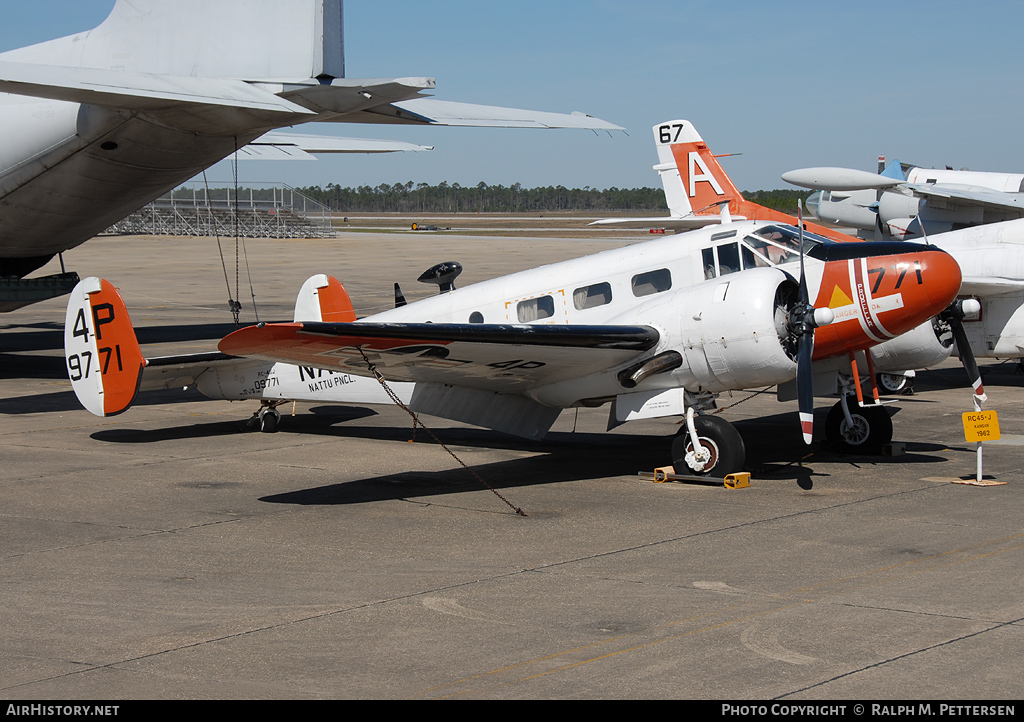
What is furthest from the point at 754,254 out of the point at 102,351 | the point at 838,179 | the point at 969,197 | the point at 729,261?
the point at 969,197

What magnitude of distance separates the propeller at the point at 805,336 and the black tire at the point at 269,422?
26.9 ft

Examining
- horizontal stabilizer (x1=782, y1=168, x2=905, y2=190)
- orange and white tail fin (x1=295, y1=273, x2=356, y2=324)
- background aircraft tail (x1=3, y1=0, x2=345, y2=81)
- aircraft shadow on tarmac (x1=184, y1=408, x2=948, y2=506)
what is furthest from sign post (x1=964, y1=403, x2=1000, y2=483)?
horizontal stabilizer (x1=782, y1=168, x2=905, y2=190)

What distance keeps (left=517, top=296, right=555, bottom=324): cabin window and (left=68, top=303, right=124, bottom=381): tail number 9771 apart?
504 centimetres

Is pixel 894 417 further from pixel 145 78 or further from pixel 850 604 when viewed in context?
pixel 145 78

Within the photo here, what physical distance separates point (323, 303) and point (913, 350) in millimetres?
8350

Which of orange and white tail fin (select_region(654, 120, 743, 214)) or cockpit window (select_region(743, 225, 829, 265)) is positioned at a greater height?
orange and white tail fin (select_region(654, 120, 743, 214))

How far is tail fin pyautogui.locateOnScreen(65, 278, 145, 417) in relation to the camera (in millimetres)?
12773

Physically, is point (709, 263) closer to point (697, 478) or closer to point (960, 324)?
point (697, 478)

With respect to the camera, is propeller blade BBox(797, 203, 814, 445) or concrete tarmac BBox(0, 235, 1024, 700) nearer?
concrete tarmac BBox(0, 235, 1024, 700)

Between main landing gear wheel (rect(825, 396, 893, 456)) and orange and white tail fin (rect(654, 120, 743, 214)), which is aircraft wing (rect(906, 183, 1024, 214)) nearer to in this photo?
orange and white tail fin (rect(654, 120, 743, 214))

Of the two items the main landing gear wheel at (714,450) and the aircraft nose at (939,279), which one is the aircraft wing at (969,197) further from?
the main landing gear wheel at (714,450)

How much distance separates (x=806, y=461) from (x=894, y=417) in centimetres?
422

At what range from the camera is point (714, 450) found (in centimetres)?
1246

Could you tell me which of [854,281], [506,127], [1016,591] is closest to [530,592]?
[1016,591]
